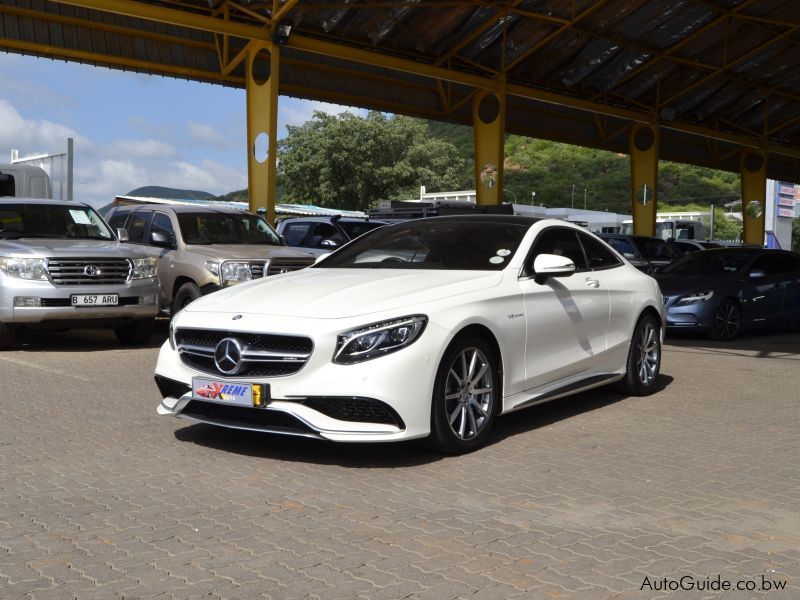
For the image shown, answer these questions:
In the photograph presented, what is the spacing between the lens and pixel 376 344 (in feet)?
18.4

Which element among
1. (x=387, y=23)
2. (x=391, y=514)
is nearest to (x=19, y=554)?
(x=391, y=514)

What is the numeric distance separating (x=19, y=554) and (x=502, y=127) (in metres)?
25.9

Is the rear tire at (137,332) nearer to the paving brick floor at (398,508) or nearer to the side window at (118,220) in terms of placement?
the side window at (118,220)

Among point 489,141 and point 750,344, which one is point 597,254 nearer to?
point 750,344

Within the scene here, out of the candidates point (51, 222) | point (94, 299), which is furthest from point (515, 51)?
point (94, 299)

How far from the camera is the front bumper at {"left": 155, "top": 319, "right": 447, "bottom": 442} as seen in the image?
5.50 metres

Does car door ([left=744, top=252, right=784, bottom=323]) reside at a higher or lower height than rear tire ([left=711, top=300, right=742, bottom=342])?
higher

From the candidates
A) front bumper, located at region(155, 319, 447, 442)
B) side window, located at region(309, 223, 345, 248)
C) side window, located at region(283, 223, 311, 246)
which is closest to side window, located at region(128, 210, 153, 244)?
side window, located at region(283, 223, 311, 246)

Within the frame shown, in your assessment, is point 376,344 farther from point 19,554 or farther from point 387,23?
point 387,23

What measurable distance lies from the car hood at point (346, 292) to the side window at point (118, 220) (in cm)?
883

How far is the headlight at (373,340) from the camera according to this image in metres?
5.57

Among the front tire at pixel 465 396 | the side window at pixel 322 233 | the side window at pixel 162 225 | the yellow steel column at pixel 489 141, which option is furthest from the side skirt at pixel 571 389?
the yellow steel column at pixel 489 141

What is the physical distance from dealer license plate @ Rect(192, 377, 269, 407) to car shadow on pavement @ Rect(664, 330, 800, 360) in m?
8.77

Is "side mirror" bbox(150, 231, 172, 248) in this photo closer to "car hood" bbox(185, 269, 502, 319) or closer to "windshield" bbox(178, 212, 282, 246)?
"windshield" bbox(178, 212, 282, 246)
